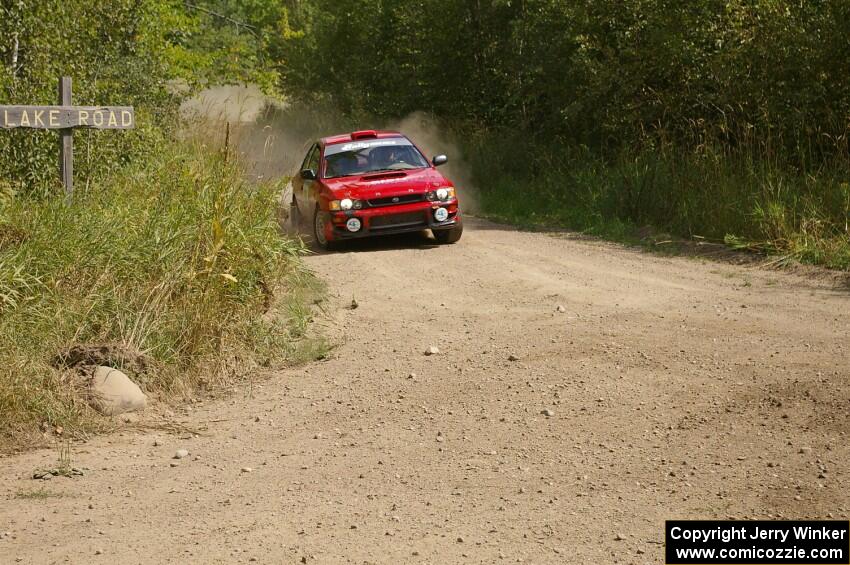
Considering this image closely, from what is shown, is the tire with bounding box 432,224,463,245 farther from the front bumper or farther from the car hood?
the car hood

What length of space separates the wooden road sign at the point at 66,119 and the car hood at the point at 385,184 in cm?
427

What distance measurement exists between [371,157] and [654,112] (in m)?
5.89

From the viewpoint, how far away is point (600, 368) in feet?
27.8

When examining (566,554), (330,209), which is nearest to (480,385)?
(566,554)

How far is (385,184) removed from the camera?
48.6ft

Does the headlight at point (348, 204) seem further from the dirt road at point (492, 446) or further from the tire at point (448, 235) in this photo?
the dirt road at point (492, 446)

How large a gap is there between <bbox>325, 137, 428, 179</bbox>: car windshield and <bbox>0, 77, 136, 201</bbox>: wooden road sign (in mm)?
4972

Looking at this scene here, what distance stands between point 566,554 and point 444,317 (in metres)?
5.34

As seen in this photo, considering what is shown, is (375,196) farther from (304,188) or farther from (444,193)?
(304,188)

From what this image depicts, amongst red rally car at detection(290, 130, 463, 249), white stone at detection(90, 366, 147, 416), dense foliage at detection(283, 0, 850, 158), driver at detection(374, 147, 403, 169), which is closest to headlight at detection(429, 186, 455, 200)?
red rally car at detection(290, 130, 463, 249)

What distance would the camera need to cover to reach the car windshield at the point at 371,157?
1555 cm

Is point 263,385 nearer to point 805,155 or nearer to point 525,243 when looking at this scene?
point 525,243

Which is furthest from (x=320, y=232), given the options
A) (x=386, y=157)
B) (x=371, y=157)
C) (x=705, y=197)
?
(x=705, y=197)

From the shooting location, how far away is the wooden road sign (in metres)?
9.98
